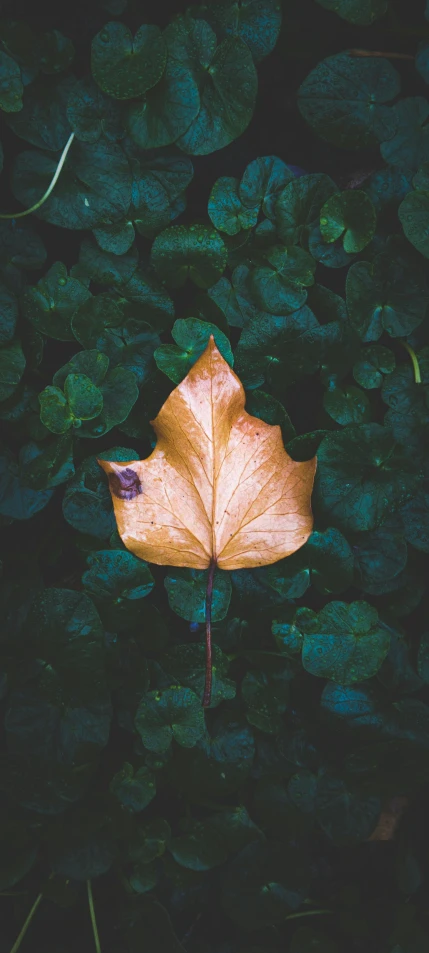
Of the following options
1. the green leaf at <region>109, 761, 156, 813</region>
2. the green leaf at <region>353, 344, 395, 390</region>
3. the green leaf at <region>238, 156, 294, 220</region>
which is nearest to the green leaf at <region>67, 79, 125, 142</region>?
the green leaf at <region>238, 156, 294, 220</region>

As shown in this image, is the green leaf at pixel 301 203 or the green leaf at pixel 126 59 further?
the green leaf at pixel 301 203

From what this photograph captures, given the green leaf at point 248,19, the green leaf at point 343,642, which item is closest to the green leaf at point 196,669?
the green leaf at point 343,642

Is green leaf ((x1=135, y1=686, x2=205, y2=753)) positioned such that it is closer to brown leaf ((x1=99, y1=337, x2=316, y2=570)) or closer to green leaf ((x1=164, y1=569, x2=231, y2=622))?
green leaf ((x1=164, y1=569, x2=231, y2=622))

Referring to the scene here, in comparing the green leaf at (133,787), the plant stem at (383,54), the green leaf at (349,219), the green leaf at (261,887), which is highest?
the plant stem at (383,54)

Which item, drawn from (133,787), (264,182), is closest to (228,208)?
(264,182)

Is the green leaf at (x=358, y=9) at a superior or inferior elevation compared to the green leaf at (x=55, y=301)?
superior

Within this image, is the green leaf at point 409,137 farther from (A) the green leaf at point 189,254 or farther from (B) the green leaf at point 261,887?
(B) the green leaf at point 261,887

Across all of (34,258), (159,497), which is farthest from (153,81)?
(159,497)
